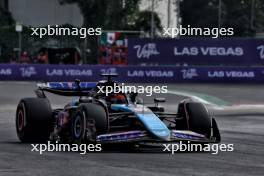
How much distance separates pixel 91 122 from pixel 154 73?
20242 mm

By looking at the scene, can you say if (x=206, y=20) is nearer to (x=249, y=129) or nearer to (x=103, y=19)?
(x=103, y=19)

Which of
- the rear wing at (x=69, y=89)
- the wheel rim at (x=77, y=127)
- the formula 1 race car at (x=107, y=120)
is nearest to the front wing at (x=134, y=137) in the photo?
the formula 1 race car at (x=107, y=120)

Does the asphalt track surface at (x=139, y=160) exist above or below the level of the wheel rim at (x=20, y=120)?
below

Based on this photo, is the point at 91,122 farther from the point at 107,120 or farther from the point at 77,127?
the point at 77,127

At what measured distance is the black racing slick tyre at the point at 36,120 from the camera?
1358cm

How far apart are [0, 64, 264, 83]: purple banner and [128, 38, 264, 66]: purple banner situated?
2.02 metres

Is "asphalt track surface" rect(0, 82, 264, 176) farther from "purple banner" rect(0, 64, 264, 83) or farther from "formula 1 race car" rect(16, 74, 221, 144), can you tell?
"purple banner" rect(0, 64, 264, 83)

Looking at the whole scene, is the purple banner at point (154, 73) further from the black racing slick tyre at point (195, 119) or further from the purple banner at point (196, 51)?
the black racing slick tyre at point (195, 119)

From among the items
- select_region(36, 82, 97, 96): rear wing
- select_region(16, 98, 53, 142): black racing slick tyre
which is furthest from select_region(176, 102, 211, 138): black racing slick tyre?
select_region(16, 98, 53, 142): black racing slick tyre

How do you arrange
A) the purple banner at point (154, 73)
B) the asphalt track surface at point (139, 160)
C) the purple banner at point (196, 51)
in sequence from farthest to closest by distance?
the purple banner at point (196, 51)
the purple banner at point (154, 73)
the asphalt track surface at point (139, 160)

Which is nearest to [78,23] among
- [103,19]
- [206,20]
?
[103,19]

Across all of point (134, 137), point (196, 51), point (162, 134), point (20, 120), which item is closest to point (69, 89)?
point (20, 120)

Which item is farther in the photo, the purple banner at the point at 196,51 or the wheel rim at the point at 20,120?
the purple banner at the point at 196,51

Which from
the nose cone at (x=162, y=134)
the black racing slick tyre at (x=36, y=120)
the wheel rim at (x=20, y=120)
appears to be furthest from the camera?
the wheel rim at (x=20, y=120)
